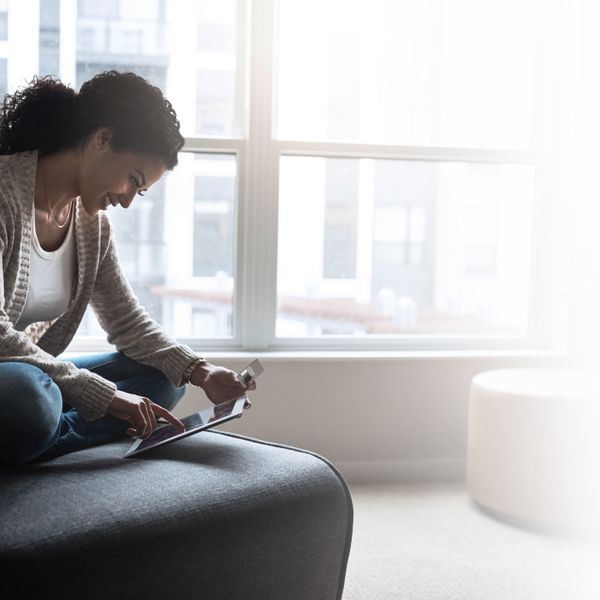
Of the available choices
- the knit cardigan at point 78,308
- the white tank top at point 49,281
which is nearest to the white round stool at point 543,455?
the knit cardigan at point 78,308

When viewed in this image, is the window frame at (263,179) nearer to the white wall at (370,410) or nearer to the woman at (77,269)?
the white wall at (370,410)

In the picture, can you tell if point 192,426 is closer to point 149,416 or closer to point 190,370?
point 149,416

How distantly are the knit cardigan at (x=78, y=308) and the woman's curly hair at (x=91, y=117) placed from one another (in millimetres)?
68

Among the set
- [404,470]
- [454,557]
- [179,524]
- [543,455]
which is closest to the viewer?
[179,524]

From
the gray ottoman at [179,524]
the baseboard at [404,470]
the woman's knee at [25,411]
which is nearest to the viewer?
the gray ottoman at [179,524]

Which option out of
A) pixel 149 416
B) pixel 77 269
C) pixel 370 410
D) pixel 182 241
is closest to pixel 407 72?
pixel 182 241

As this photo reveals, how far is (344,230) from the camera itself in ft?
9.41

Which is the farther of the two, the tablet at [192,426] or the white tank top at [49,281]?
the white tank top at [49,281]

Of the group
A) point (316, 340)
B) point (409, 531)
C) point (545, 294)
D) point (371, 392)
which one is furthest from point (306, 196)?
point (409, 531)

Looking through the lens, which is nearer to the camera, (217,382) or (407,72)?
(217,382)

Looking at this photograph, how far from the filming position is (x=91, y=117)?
1.71m

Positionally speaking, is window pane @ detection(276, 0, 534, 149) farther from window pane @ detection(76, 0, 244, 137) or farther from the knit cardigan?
the knit cardigan

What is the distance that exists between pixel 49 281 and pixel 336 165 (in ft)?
4.41

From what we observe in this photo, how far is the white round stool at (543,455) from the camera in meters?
2.28
